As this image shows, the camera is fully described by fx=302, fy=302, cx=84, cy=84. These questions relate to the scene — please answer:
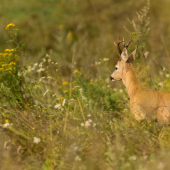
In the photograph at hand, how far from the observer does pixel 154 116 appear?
145 inches

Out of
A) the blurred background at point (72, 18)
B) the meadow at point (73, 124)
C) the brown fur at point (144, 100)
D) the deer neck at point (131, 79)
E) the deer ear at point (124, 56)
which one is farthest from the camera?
the blurred background at point (72, 18)

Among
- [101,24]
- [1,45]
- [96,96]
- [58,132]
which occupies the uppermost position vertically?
[101,24]

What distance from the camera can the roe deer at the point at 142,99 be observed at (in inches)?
147

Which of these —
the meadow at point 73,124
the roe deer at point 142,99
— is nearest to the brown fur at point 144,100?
the roe deer at point 142,99

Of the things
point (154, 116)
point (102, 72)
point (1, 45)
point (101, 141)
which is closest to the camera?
point (101, 141)

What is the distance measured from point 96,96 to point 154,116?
3.84 feet

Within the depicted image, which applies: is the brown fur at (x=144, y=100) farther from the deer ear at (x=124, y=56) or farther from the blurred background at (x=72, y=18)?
the blurred background at (x=72, y=18)

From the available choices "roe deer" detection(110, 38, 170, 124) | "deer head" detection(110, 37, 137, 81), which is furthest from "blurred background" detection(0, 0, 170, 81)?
"roe deer" detection(110, 38, 170, 124)

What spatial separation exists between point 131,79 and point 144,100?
0.67 metres

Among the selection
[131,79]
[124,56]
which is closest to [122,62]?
[124,56]

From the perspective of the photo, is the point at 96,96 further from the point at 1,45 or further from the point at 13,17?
the point at 13,17

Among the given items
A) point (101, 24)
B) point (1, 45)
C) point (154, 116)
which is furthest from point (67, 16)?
point (154, 116)

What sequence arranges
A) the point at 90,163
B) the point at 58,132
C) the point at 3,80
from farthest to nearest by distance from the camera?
the point at 3,80, the point at 58,132, the point at 90,163

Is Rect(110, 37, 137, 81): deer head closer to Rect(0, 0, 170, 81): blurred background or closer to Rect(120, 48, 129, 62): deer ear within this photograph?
Rect(120, 48, 129, 62): deer ear
